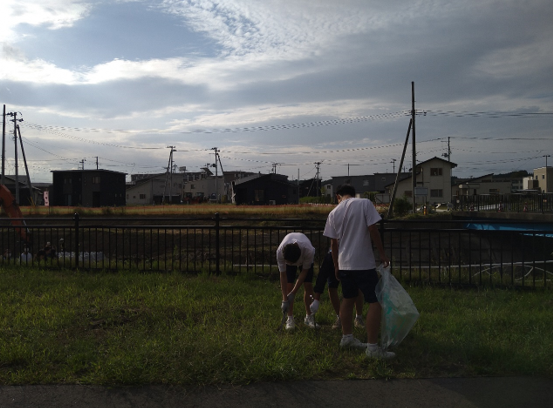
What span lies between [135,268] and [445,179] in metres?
52.3

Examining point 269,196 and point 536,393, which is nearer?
point 536,393

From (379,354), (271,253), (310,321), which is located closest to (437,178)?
(271,253)

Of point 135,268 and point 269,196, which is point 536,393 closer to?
point 135,268

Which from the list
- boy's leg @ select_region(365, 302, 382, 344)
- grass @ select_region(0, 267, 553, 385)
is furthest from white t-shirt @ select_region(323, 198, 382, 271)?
grass @ select_region(0, 267, 553, 385)

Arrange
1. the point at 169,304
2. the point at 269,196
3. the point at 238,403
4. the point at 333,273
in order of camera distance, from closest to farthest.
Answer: the point at 238,403 < the point at 333,273 < the point at 169,304 < the point at 269,196

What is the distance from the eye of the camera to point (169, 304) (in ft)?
19.2

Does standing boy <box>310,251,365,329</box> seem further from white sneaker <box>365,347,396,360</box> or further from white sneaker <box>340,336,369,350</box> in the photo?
white sneaker <box>365,347,396,360</box>

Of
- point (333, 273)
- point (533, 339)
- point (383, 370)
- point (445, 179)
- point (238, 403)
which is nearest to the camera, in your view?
point (238, 403)

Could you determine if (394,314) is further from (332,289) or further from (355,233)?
(332,289)

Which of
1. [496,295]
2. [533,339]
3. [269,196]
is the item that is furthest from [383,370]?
[269,196]

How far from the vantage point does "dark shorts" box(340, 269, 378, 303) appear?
4.40 m

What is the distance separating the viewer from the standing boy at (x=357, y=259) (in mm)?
4383

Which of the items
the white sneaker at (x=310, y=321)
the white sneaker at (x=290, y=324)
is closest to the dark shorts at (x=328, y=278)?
the white sneaker at (x=310, y=321)

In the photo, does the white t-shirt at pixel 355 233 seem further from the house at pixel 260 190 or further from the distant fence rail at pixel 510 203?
the house at pixel 260 190
